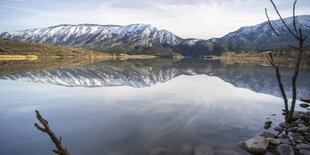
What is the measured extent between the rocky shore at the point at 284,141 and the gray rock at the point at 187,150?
2.54 m

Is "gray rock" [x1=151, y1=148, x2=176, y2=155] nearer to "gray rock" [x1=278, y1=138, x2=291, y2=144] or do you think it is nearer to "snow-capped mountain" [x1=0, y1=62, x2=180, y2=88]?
"gray rock" [x1=278, y1=138, x2=291, y2=144]

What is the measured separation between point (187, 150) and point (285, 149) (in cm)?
433

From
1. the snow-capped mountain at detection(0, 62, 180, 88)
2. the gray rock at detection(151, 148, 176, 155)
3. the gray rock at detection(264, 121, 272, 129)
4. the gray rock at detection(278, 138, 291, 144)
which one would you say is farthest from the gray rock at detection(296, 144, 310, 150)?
the snow-capped mountain at detection(0, 62, 180, 88)

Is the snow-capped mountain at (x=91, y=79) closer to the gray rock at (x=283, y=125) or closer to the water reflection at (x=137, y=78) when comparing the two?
the water reflection at (x=137, y=78)

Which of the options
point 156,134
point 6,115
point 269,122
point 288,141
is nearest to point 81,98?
point 6,115

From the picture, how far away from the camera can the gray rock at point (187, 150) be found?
11739 mm

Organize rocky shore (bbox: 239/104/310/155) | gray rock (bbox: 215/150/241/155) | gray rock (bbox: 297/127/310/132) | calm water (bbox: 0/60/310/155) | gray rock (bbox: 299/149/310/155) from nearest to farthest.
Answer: gray rock (bbox: 299/149/310/155)
gray rock (bbox: 215/150/241/155)
rocky shore (bbox: 239/104/310/155)
calm water (bbox: 0/60/310/155)
gray rock (bbox: 297/127/310/132)

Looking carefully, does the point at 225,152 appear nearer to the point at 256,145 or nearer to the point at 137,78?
the point at 256,145

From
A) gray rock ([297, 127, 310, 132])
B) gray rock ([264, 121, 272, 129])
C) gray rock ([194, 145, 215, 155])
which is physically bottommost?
gray rock ([264, 121, 272, 129])

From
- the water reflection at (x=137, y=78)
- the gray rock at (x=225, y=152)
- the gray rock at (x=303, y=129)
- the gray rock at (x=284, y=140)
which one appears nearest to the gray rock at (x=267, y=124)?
the gray rock at (x=303, y=129)

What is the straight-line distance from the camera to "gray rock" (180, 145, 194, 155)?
1174cm

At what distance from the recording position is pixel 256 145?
12492 mm

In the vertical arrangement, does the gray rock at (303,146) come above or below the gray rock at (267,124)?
above

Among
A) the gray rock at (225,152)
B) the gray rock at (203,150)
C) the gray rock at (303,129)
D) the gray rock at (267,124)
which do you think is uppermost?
the gray rock at (203,150)
